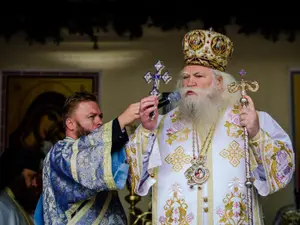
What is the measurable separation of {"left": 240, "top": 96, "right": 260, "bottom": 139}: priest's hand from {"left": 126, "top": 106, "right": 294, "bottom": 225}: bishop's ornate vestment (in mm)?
82

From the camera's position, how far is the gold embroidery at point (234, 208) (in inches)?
193

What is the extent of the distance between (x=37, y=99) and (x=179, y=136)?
94.2 inches

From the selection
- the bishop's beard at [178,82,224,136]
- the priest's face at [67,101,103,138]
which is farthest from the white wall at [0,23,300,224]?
the priest's face at [67,101,103,138]

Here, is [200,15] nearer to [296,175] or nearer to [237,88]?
[296,175]

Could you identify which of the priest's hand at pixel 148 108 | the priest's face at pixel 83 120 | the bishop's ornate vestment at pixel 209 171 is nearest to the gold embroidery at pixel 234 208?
the bishop's ornate vestment at pixel 209 171

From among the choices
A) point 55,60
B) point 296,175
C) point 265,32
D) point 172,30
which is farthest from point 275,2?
point 55,60

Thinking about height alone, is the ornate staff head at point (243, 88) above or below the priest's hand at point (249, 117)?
above

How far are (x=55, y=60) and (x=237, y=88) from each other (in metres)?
2.76

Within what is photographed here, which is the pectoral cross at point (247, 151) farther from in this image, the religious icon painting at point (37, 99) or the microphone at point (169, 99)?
the religious icon painting at point (37, 99)

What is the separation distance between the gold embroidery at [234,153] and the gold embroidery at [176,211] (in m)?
0.34

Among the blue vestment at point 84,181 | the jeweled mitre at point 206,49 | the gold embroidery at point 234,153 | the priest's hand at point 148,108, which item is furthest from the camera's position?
the jeweled mitre at point 206,49

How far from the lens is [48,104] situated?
7250mm

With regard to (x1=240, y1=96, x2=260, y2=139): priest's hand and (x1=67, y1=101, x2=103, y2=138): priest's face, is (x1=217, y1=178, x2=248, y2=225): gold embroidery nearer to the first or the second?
(x1=240, y1=96, x2=260, y2=139): priest's hand

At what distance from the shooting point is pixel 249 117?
15.6 feet
